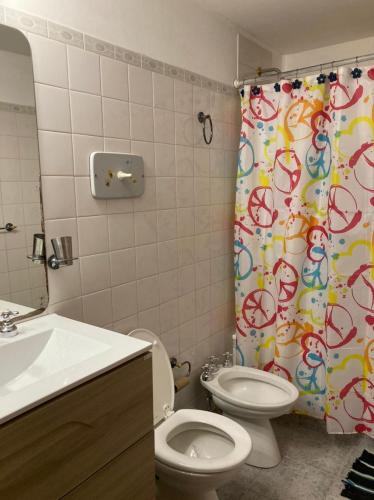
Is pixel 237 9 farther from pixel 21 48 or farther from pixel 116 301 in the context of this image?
pixel 116 301

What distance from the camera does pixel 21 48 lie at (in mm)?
1122

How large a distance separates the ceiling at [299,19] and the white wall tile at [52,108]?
0.96 m

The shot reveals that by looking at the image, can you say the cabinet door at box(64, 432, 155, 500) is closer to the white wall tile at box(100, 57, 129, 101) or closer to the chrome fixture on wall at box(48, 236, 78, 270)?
the chrome fixture on wall at box(48, 236, 78, 270)

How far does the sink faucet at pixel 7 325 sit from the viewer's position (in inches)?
42.6

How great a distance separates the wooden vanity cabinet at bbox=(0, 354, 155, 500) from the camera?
74cm

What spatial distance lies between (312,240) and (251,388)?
2.79 feet

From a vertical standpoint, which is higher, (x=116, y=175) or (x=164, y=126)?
(x=164, y=126)

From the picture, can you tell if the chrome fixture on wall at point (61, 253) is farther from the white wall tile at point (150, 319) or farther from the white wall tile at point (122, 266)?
the white wall tile at point (150, 319)

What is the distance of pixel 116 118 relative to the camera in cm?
144

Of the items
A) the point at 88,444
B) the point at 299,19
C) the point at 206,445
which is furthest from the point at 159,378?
the point at 299,19

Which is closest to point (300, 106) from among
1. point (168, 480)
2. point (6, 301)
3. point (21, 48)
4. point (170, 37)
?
point (170, 37)

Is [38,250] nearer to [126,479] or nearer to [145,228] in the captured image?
[145,228]

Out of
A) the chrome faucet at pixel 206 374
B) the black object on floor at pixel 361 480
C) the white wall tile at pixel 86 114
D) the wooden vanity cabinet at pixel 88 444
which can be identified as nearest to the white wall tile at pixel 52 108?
the white wall tile at pixel 86 114

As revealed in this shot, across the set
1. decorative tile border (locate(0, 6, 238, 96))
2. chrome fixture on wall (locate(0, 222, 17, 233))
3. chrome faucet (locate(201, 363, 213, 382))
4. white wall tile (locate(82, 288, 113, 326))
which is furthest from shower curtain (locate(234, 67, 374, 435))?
chrome fixture on wall (locate(0, 222, 17, 233))
